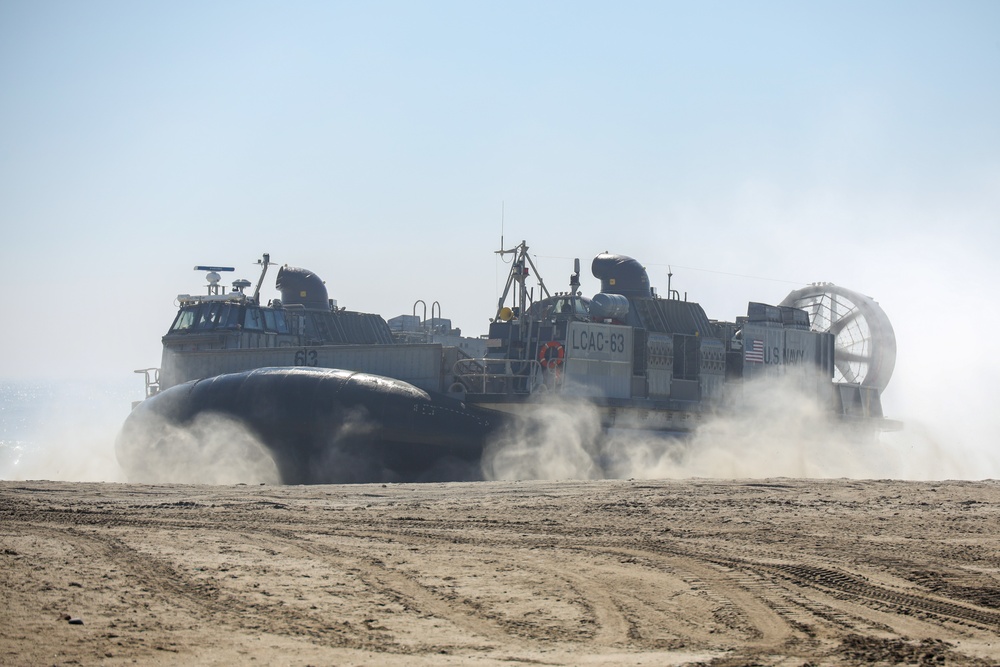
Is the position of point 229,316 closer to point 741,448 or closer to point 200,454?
point 200,454

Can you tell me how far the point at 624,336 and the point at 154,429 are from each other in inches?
301

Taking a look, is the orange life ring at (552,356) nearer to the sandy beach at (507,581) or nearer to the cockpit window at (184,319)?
the cockpit window at (184,319)

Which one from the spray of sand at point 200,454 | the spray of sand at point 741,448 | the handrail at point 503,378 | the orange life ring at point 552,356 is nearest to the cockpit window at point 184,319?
the spray of sand at point 200,454

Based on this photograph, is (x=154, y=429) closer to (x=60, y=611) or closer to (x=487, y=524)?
(x=487, y=524)

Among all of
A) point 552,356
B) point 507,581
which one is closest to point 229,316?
point 552,356

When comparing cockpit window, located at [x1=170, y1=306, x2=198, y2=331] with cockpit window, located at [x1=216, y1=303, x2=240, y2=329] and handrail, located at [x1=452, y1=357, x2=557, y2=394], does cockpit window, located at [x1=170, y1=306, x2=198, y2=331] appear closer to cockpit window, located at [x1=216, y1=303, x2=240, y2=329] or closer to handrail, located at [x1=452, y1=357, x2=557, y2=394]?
cockpit window, located at [x1=216, y1=303, x2=240, y2=329]

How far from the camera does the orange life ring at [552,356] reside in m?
17.8

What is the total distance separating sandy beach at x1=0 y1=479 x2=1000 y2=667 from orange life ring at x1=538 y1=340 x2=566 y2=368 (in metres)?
7.64

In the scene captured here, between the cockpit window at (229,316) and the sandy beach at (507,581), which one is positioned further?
the cockpit window at (229,316)

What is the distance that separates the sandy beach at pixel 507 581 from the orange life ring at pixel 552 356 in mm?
7642

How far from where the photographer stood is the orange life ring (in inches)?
699

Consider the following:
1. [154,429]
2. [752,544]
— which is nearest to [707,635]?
[752,544]

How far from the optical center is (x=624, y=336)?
1911cm

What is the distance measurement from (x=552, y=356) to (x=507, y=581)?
11.5 metres
